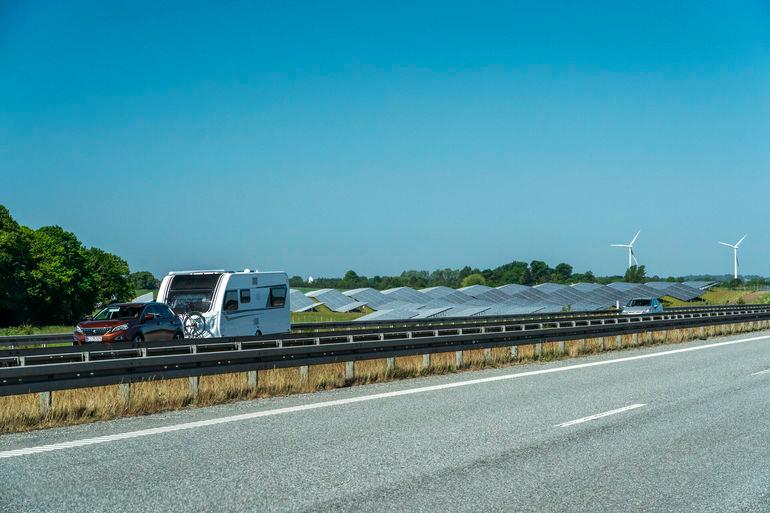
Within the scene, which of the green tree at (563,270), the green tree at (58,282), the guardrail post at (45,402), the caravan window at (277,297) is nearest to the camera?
the guardrail post at (45,402)

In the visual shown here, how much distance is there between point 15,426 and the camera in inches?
436

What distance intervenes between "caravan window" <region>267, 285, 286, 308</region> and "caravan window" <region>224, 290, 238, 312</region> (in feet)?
7.25

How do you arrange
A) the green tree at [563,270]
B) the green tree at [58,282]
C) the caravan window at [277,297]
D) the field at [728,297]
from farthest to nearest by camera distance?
the green tree at [563,270], the field at [728,297], the green tree at [58,282], the caravan window at [277,297]

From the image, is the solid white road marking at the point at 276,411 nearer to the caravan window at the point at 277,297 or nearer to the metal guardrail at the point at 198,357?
the metal guardrail at the point at 198,357

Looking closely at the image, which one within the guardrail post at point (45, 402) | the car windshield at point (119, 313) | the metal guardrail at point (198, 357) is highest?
the car windshield at point (119, 313)

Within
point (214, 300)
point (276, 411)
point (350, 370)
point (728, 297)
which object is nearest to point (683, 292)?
point (728, 297)

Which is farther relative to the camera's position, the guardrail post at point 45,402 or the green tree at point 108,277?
the green tree at point 108,277

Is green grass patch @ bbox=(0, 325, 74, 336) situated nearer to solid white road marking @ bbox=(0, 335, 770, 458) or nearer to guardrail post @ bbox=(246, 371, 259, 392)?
solid white road marking @ bbox=(0, 335, 770, 458)

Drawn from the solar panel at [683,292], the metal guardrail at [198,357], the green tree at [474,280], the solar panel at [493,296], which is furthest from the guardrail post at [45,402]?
the green tree at [474,280]

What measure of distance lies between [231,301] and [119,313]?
374 centimetres

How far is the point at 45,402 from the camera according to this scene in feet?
38.8

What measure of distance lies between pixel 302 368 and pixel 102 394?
430 cm

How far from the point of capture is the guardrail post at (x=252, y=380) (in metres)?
14.9

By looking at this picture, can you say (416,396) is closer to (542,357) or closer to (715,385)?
(715,385)
